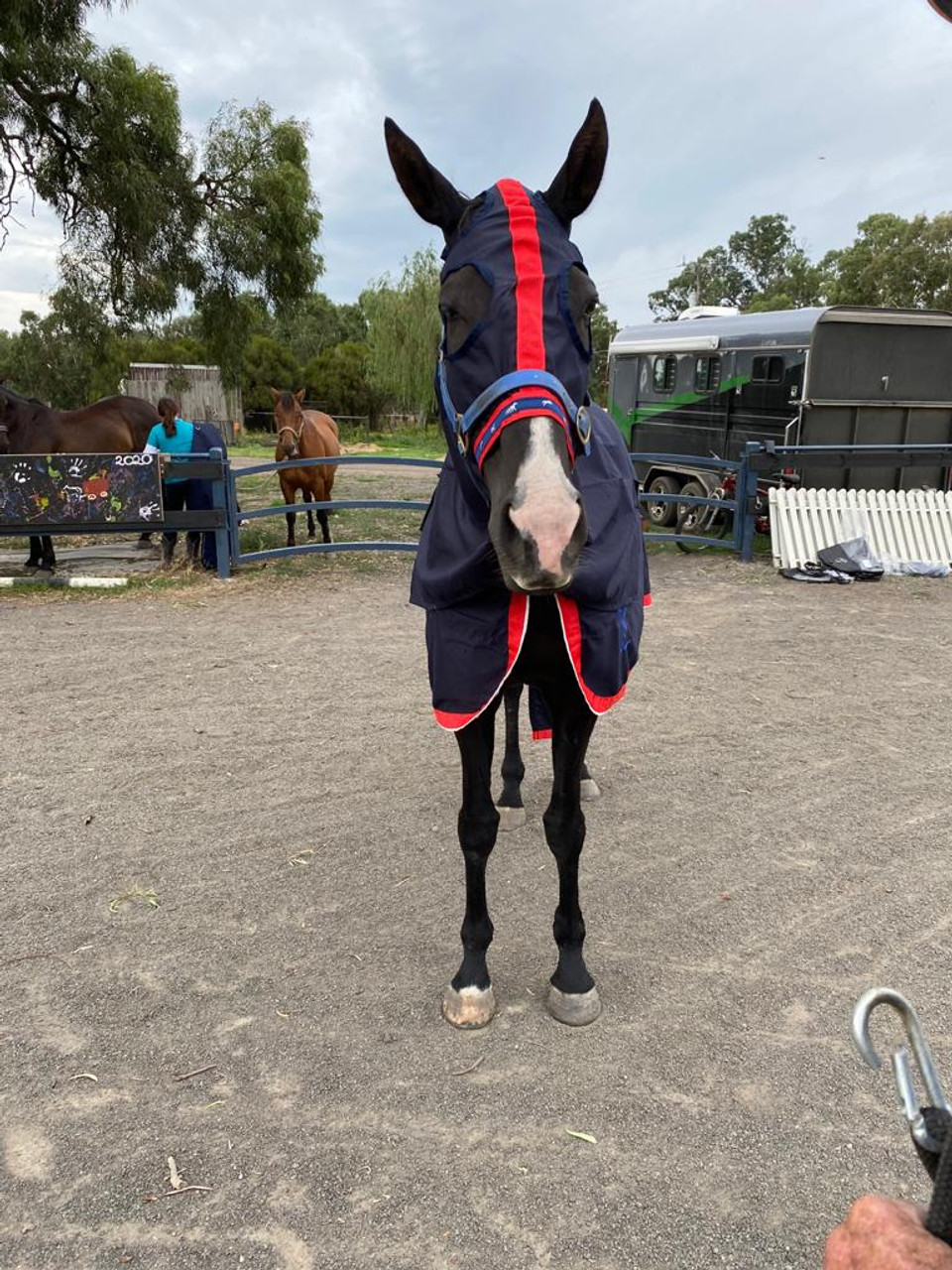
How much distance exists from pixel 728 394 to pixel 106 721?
8.81 m

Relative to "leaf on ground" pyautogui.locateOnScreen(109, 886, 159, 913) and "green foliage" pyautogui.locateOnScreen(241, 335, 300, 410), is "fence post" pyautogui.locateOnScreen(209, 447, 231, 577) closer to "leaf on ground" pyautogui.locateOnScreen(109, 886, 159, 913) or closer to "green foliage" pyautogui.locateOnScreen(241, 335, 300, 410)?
"leaf on ground" pyautogui.locateOnScreen(109, 886, 159, 913)

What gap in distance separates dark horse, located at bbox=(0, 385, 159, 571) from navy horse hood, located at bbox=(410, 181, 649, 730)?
8209 mm

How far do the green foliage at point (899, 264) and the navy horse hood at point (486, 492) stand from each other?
36.4 metres

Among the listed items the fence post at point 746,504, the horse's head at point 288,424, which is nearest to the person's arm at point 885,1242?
the fence post at point 746,504

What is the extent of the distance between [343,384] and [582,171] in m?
40.0

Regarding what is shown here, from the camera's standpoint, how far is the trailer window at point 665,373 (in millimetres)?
11922

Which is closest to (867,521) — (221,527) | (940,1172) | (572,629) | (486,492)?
(221,527)

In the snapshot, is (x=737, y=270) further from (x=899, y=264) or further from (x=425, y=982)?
(x=425, y=982)

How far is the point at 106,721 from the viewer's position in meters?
4.86

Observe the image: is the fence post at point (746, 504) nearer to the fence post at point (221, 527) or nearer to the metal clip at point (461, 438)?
the fence post at point (221, 527)

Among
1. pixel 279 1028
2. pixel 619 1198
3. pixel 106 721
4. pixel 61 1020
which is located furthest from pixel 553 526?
pixel 106 721

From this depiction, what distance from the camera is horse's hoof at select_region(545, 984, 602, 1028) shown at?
244 centimetres

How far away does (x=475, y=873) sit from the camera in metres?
2.55

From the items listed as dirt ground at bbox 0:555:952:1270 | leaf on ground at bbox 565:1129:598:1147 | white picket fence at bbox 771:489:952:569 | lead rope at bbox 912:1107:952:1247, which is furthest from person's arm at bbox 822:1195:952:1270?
white picket fence at bbox 771:489:952:569
